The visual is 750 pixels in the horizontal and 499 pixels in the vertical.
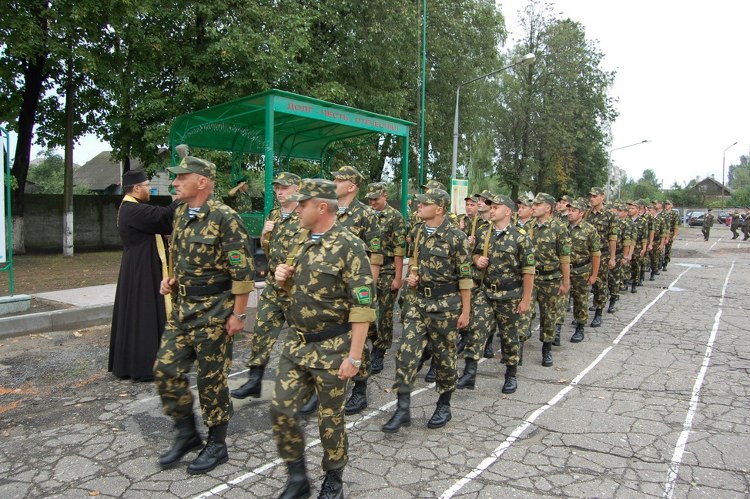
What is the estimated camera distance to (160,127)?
13.7 m

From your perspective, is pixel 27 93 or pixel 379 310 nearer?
pixel 379 310

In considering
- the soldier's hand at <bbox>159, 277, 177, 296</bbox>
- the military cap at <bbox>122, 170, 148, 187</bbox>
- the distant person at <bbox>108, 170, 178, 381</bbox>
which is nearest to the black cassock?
the distant person at <bbox>108, 170, 178, 381</bbox>

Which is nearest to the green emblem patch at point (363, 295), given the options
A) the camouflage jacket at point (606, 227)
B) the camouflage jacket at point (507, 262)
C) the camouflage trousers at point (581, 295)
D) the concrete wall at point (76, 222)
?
the camouflage jacket at point (507, 262)

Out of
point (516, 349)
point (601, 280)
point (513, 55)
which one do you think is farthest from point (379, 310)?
point (513, 55)

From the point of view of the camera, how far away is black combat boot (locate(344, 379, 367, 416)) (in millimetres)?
4652

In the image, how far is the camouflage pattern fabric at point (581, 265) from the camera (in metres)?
7.55

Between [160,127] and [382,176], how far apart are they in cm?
1105

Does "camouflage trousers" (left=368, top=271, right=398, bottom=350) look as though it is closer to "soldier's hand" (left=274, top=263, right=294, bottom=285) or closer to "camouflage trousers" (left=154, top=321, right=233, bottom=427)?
"camouflage trousers" (left=154, top=321, right=233, bottom=427)

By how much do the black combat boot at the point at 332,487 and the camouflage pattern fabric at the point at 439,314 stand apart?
4.23ft

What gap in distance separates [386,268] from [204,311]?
111 inches

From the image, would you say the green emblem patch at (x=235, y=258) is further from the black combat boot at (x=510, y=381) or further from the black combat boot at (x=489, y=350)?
the black combat boot at (x=489, y=350)

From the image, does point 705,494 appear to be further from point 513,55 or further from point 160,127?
point 513,55

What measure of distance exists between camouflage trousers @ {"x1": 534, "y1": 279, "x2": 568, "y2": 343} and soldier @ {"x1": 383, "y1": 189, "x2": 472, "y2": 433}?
2357 mm

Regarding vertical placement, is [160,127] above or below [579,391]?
above
